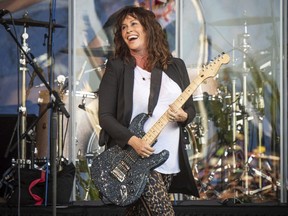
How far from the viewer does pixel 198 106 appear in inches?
323

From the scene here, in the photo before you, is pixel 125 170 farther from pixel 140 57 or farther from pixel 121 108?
pixel 140 57

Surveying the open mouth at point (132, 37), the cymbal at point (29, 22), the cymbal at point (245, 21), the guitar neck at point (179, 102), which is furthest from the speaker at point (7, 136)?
the guitar neck at point (179, 102)

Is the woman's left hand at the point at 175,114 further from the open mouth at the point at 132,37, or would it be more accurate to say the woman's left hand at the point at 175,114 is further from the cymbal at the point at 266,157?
the cymbal at the point at 266,157

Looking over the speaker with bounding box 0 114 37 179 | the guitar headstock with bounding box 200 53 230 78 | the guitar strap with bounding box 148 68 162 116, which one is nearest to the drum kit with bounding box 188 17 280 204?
the speaker with bounding box 0 114 37 179

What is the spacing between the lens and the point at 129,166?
4.74 m

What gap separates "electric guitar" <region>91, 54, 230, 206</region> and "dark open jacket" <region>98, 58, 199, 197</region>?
3.0 inches

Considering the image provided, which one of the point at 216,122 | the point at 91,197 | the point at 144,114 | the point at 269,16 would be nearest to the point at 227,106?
the point at 216,122

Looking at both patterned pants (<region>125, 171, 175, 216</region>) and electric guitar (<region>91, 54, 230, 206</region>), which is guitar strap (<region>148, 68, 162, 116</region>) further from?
patterned pants (<region>125, 171, 175, 216</region>)

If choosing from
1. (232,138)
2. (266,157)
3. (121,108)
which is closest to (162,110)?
(121,108)

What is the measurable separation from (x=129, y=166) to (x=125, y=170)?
0.03 m

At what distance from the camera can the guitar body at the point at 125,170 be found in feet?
15.3

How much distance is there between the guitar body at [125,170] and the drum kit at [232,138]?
343 centimetres

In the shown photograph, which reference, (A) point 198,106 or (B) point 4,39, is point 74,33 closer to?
(B) point 4,39

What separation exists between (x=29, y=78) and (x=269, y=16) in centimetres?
256
